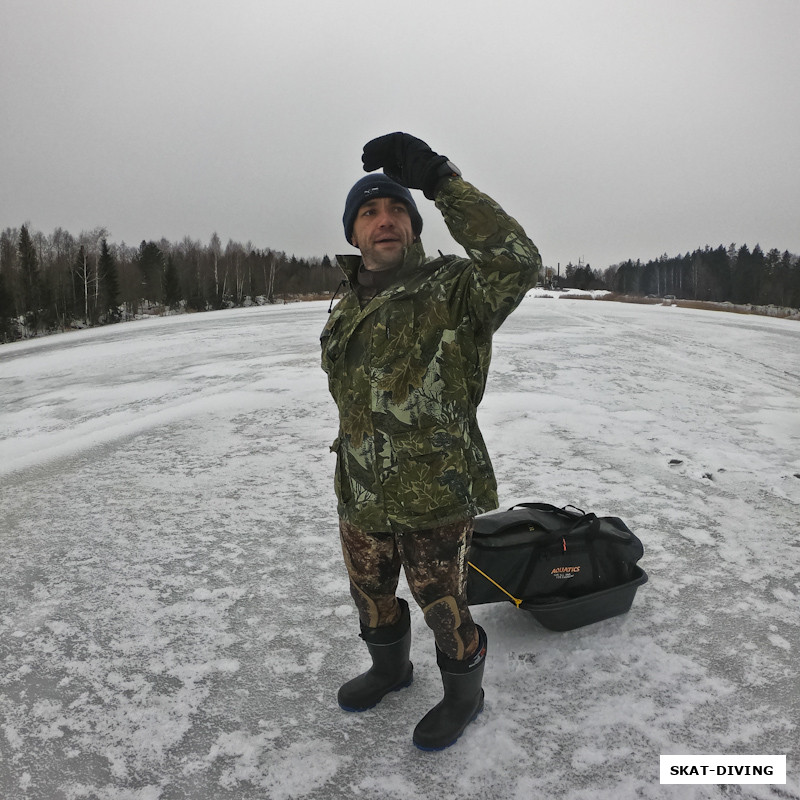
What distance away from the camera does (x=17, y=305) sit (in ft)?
133

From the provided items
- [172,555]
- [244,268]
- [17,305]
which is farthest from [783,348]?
[244,268]

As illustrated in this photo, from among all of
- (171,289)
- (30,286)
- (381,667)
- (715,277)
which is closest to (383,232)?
(381,667)

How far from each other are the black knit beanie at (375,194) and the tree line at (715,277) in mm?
68501

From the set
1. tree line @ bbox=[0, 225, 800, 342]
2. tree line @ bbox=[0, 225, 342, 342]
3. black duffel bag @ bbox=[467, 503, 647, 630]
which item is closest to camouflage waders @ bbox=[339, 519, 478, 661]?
black duffel bag @ bbox=[467, 503, 647, 630]

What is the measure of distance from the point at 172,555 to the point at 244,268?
60.1 m

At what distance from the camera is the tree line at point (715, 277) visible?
207 ft

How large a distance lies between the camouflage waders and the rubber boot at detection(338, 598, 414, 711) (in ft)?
0.32

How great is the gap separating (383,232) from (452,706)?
1.62m

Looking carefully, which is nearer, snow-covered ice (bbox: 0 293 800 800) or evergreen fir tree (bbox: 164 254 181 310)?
snow-covered ice (bbox: 0 293 800 800)

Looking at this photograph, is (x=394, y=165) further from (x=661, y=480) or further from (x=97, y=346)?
(x=97, y=346)

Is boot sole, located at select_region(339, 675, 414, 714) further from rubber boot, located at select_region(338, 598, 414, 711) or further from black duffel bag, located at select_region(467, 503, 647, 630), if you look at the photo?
black duffel bag, located at select_region(467, 503, 647, 630)

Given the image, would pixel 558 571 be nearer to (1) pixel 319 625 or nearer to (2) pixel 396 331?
(1) pixel 319 625

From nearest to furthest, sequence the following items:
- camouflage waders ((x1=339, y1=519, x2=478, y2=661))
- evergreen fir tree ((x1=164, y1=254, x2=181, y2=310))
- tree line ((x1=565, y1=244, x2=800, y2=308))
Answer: camouflage waders ((x1=339, y1=519, x2=478, y2=661))
evergreen fir tree ((x1=164, y1=254, x2=181, y2=310))
tree line ((x1=565, y1=244, x2=800, y2=308))

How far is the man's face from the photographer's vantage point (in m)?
1.79
